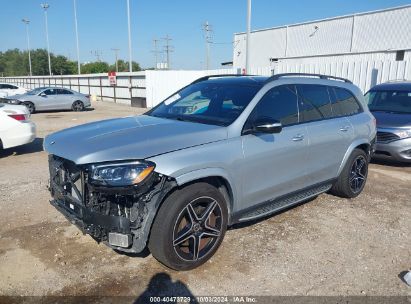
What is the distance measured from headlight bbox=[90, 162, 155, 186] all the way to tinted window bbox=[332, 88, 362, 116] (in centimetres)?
316

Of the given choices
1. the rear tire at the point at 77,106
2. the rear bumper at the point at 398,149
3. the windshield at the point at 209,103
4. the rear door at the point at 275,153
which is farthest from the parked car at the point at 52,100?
the rear door at the point at 275,153

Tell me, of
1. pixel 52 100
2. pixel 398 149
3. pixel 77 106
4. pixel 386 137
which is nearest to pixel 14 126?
pixel 386 137

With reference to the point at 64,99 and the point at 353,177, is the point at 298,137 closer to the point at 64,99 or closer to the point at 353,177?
the point at 353,177

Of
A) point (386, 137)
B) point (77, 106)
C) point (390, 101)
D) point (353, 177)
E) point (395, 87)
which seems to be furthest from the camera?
point (77, 106)

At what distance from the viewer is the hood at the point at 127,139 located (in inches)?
120

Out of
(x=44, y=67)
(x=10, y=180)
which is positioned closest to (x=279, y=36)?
(x=10, y=180)

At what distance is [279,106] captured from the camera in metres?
4.17

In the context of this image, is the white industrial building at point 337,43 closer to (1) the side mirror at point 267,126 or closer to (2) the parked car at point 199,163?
(2) the parked car at point 199,163

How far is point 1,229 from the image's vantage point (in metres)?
4.30

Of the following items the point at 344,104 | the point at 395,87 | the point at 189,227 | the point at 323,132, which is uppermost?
the point at 395,87

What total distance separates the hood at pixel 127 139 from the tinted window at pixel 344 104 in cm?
230

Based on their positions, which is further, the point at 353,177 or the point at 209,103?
the point at 353,177

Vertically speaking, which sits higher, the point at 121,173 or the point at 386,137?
the point at 121,173

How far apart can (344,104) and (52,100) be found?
60.7 ft
